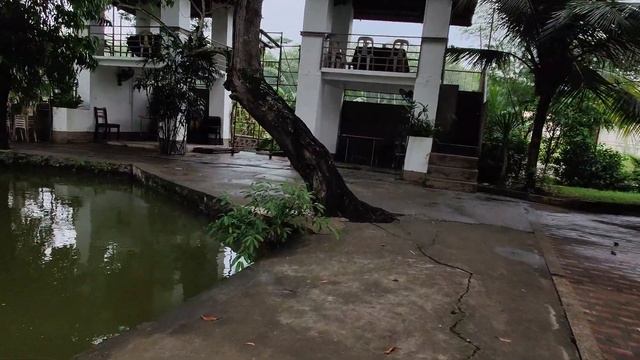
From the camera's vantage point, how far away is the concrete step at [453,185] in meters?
8.42

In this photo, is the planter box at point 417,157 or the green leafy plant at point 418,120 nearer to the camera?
the planter box at point 417,157

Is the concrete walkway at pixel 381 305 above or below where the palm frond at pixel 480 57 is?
below

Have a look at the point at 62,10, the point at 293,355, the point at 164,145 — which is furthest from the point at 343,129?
the point at 293,355

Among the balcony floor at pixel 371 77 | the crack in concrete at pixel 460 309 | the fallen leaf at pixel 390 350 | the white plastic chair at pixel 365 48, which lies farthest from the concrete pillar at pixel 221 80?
the fallen leaf at pixel 390 350

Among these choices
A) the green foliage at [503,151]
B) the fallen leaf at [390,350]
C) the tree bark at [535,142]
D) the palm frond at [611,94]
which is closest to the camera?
the fallen leaf at [390,350]

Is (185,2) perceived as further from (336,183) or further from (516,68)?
(516,68)

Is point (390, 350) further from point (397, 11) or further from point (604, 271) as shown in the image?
point (397, 11)

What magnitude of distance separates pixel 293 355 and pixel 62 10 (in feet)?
26.3

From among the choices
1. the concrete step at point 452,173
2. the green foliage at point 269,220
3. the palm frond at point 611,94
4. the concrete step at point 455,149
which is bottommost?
the green foliage at point 269,220

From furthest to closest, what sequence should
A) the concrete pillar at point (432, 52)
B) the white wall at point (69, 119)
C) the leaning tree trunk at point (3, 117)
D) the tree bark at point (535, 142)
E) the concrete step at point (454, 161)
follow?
the white wall at point (69, 119) < the leaning tree trunk at point (3, 117) < the concrete pillar at point (432, 52) < the concrete step at point (454, 161) < the tree bark at point (535, 142)

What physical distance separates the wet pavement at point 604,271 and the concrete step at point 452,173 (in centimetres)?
160

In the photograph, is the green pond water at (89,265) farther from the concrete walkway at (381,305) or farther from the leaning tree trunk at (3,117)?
the leaning tree trunk at (3,117)

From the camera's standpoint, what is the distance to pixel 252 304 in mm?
2844

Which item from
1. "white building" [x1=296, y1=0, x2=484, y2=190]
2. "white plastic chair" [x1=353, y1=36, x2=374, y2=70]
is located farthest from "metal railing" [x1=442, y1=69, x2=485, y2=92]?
"white plastic chair" [x1=353, y1=36, x2=374, y2=70]
